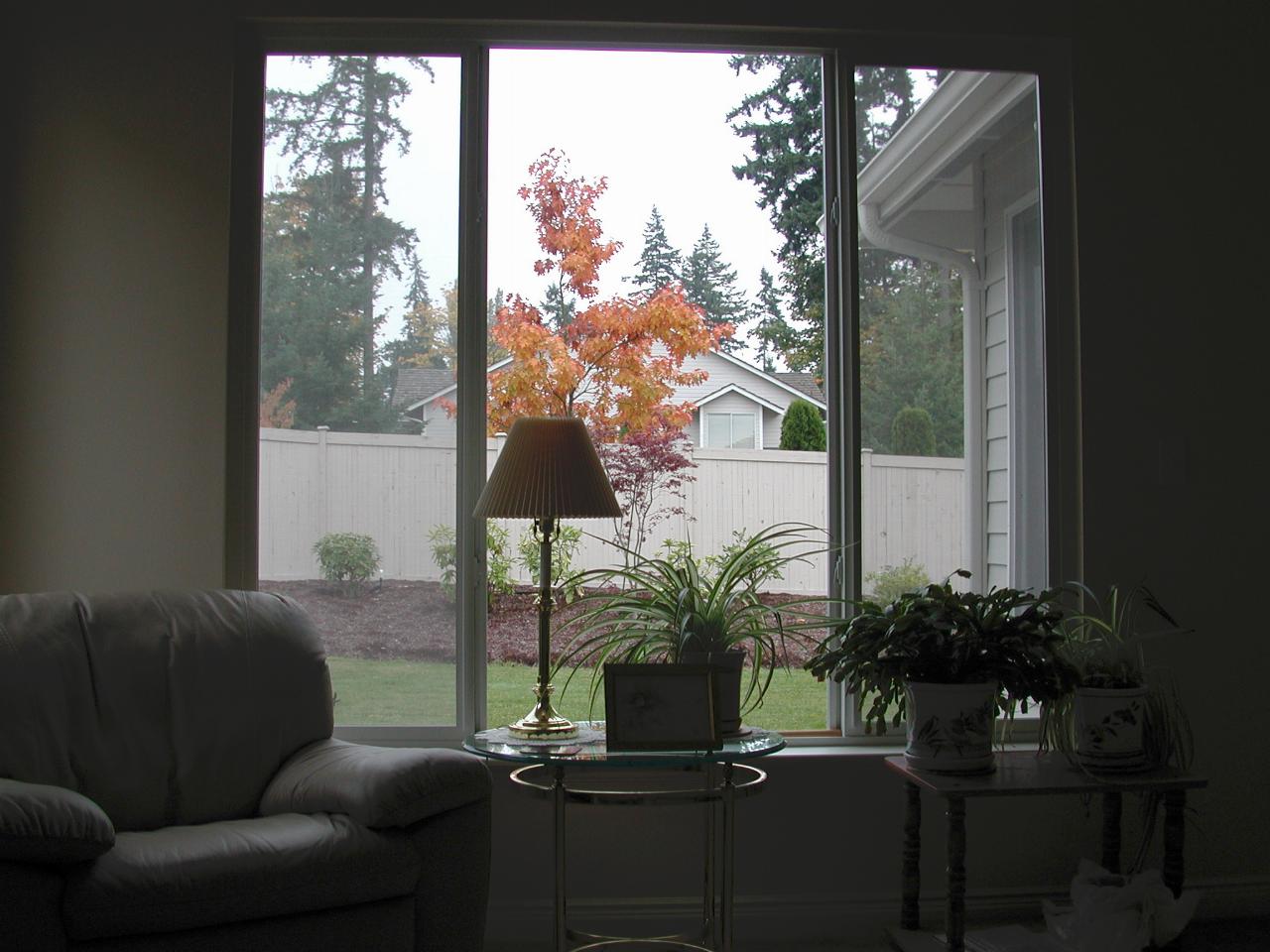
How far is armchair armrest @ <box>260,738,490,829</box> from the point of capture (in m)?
2.33

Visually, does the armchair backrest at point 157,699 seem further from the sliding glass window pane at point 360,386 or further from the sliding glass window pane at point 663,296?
the sliding glass window pane at point 663,296

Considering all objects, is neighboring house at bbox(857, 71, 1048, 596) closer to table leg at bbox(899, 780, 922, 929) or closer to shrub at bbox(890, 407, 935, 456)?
shrub at bbox(890, 407, 935, 456)

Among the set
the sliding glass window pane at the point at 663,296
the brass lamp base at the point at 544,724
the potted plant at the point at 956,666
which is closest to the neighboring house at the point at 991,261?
the sliding glass window pane at the point at 663,296

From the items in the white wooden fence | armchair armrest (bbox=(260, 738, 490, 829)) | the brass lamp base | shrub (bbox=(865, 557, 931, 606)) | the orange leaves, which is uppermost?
the orange leaves

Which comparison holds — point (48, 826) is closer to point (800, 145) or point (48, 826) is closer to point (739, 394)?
point (739, 394)

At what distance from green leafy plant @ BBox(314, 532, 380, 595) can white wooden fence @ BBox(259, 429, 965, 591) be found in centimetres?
2

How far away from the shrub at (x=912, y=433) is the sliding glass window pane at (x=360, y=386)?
1.28 metres

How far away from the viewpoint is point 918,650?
2744 millimetres

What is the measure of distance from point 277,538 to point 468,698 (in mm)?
690

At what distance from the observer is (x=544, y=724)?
2.76 metres

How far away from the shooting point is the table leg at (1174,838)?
108 inches

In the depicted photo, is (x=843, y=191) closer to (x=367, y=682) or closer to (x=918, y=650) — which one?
(x=918, y=650)

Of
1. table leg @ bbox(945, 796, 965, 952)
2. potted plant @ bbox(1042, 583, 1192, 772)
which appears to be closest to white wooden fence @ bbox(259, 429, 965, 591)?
potted plant @ bbox(1042, 583, 1192, 772)

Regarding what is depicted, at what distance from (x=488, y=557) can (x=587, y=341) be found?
759 mm
